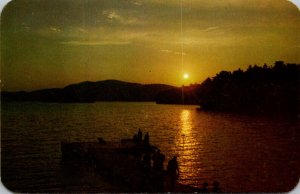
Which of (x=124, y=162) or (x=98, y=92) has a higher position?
(x=98, y=92)

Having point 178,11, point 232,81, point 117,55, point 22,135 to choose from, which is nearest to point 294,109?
point 232,81

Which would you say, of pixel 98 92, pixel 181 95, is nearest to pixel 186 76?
pixel 181 95

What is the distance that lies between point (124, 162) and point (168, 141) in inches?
13.4

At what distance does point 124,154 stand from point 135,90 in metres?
0.43

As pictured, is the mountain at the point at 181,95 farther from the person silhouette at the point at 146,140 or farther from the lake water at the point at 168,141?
the person silhouette at the point at 146,140

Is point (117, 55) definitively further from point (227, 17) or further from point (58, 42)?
point (227, 17)

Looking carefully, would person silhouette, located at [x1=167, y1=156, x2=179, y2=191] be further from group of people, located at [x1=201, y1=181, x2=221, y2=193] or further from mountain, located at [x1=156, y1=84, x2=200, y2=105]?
mountain, located at [x1=156, y1=84, x2=200, y2=105]

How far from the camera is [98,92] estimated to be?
302 cm

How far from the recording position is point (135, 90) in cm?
306

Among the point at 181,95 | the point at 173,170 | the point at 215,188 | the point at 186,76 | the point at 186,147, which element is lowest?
the point at 215,188

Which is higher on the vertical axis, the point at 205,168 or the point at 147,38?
the point at 147,38

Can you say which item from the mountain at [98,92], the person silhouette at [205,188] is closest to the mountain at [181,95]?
the mountain at [98,92]

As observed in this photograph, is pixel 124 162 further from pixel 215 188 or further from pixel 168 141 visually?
pixel 215 188

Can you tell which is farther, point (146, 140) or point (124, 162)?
point (124, 162)
